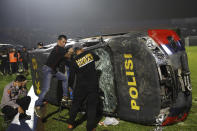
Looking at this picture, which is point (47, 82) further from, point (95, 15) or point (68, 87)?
point (95, 15)

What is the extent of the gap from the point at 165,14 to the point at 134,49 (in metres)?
48.6

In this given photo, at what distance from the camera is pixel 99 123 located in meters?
3.79

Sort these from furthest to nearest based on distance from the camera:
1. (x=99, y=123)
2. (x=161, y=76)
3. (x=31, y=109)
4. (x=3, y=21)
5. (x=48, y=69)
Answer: (x=3, y=21) → (x=31, y=109) → (x=48, y=69) → (x=99, y=123) → (x=161, y=76)

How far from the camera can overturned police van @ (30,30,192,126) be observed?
2.97 meters

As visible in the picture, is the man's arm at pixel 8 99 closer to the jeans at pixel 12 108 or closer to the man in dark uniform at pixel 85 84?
the jeans at pixel 12 108

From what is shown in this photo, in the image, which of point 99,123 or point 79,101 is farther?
point 99,123

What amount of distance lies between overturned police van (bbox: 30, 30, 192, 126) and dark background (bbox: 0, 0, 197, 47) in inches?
1736

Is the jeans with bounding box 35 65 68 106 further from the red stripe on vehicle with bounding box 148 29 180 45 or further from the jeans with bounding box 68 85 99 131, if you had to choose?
the red stripe on vehicle with bounding box 148 29 180 45

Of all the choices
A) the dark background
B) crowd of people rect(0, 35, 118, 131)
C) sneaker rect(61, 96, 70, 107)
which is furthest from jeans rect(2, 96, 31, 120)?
the dark background

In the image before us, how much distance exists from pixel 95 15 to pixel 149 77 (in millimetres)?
57362

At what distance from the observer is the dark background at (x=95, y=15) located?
4722 cm

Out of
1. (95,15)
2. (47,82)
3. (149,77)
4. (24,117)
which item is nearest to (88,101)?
(149,77)

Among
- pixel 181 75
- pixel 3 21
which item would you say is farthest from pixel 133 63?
pixel 3 21

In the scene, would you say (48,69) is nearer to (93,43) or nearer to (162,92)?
(93,43)
